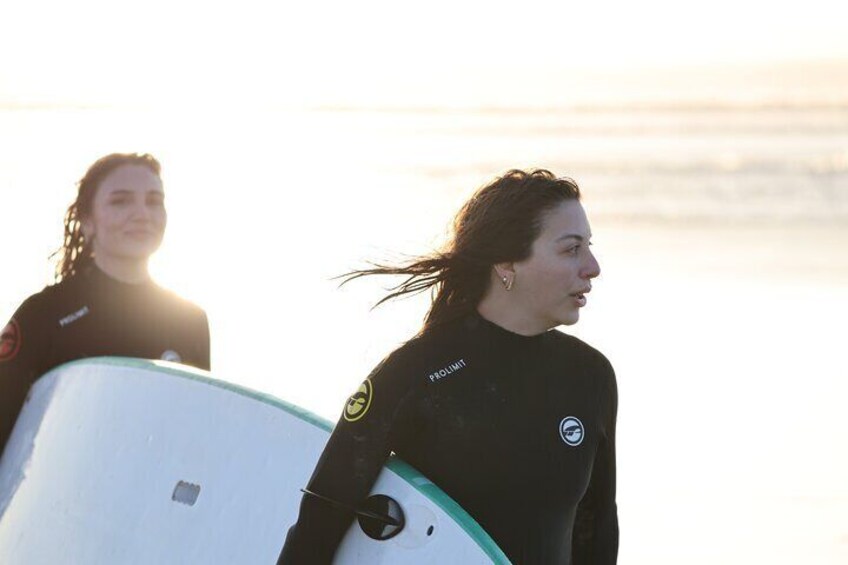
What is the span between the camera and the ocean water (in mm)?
8477

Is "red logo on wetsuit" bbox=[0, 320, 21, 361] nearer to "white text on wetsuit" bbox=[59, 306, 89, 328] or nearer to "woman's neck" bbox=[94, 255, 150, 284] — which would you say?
"white text on wetsuit" bbox=[59, 306, 89, 328]

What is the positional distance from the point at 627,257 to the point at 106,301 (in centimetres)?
777

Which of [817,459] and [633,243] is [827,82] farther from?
[817,459]

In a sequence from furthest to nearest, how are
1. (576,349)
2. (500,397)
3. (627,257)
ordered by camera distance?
(627,257) < (576,349) < (500,397)

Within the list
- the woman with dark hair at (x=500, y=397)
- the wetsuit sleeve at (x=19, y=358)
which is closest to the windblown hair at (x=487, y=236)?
the woman with dark hair at (x=500, y=397)

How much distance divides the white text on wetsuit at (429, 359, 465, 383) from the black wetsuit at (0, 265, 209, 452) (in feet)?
6.62

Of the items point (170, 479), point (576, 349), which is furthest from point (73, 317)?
point (576, 349)

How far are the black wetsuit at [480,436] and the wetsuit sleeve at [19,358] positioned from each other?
6.12 feet

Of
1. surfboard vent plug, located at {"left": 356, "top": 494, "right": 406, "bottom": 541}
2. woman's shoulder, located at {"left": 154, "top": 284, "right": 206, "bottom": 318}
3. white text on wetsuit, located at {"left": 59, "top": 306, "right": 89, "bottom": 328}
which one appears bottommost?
surfboard vent plug, located at {"left": 356, "top": 494, "right": 406, "bottom": 541}

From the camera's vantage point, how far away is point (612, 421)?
4.59 metres

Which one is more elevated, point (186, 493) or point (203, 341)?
point (203, 341)

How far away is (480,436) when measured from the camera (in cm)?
437

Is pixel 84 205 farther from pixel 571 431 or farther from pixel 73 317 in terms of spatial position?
pixel 571 431

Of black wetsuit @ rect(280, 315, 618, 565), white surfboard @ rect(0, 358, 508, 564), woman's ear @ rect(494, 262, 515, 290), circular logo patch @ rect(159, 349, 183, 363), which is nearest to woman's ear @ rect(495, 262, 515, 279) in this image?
woman's ear @ rect(494, 262, 515, 290)
